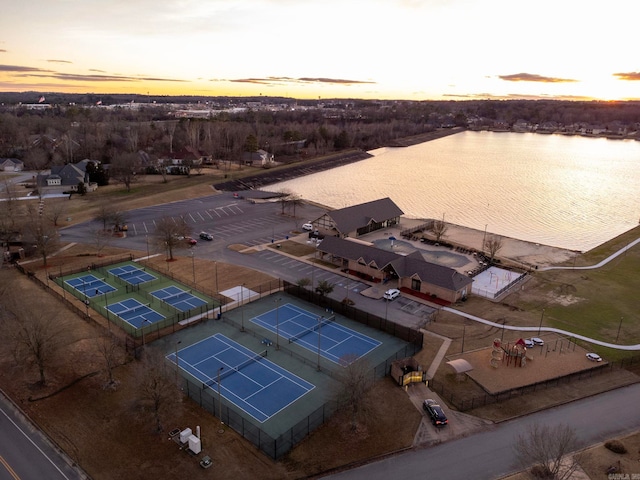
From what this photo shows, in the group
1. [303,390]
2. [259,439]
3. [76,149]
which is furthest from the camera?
[76,149]

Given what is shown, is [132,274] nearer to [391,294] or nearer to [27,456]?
[27,456]

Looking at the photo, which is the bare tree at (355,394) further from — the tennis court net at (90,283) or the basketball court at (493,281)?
the tennis court net at (90,283)

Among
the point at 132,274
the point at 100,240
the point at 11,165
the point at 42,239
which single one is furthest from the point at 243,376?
the point at 11,165

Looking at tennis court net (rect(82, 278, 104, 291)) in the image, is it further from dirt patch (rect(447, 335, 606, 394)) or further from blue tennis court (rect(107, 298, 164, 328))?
dirt patch (rect(447, 335, 606, 394))

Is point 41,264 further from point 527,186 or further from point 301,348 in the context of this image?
point 527,186

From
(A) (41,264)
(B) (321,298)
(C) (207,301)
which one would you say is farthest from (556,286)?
(A) (41,264)

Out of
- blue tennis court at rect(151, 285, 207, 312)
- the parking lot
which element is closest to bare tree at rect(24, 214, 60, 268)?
the parking lot

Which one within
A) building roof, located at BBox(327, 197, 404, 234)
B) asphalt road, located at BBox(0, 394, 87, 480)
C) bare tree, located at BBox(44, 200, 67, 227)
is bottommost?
asphalt road, located at BBox(0, 394, 87, 480)
